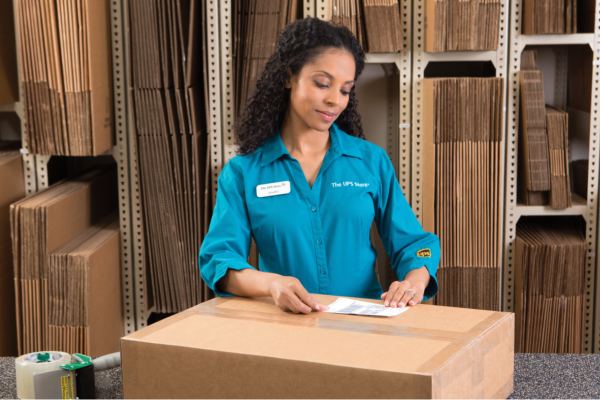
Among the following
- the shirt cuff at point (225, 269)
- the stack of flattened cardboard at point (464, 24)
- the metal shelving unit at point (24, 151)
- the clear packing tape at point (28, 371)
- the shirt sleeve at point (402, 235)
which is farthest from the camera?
the metal shelving unit at point (24, 151)

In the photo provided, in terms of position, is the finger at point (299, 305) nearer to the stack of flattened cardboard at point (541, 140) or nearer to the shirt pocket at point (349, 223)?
the shirt pocket at point (349, 223)

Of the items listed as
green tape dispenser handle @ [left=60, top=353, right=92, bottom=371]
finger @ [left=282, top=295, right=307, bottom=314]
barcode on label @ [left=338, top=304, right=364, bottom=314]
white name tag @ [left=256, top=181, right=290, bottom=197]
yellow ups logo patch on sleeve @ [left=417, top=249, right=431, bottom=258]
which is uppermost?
white name tag @ [left=256, top=181, right=290, bottom=197]

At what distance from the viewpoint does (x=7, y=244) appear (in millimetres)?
2455

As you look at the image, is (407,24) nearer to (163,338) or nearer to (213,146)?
(213,146)

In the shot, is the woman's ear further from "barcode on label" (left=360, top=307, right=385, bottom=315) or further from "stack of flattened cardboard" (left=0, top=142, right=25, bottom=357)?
"stack of flattened cardboard" (left=0, top=142, right=25, bottom=357)

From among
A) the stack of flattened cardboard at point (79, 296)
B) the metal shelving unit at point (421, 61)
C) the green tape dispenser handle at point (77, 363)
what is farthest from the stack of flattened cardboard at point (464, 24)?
the green tape dispenser handle at point (77, 363)

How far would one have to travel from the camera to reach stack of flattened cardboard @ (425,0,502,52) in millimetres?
2197

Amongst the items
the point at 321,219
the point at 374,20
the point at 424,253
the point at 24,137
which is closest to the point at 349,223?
the point at 321,219

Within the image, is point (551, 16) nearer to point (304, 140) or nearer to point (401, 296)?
point (304, 140)

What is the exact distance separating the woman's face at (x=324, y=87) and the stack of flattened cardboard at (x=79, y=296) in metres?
1.16

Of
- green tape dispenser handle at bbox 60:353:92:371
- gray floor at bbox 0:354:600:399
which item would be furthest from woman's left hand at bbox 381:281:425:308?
green tape dispenser handle at bbox 60:353:92:371

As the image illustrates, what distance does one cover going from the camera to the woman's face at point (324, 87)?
5.31ft

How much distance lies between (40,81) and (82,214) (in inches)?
23.4

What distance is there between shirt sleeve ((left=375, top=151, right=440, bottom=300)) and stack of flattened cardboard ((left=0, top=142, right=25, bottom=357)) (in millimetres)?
1548
